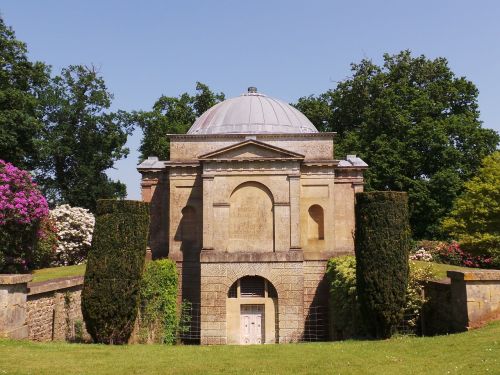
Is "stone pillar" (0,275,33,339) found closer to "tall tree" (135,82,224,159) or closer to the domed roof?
the domed roof

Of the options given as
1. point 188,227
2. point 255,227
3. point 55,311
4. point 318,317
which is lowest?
point 318,317

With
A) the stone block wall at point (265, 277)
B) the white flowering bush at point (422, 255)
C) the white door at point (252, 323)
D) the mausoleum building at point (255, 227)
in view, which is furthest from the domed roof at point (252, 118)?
the white flowering bush at point (422, 255)

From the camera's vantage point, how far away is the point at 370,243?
17.3 metres

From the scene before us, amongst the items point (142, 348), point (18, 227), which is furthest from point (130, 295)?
point (18, 227)

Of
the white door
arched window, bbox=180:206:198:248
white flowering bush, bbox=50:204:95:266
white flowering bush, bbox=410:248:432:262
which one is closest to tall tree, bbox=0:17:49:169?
white flowering bush, bbox=50:204:95:266

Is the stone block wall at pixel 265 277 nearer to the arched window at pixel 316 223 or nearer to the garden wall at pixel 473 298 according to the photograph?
the arched window at pixel 316 223

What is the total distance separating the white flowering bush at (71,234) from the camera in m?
35.6

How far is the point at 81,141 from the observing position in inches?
1764

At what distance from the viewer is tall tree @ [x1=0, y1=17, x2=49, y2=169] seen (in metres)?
32.5

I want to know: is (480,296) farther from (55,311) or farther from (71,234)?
(71,234)

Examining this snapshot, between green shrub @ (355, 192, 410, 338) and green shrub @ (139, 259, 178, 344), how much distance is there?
969 centimetres

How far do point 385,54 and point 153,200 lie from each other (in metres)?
30.4

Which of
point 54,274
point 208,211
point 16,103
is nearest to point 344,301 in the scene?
point 208,211

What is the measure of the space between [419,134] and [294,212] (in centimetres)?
2201
